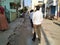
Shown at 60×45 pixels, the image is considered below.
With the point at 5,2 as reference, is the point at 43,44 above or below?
below

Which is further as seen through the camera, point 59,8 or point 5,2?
point 59,8

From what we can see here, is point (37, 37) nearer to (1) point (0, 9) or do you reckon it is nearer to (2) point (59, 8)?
(1) point (0, 9)

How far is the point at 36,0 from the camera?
70625 millimetres

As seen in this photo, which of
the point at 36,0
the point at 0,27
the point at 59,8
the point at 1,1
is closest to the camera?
the point at 0,27

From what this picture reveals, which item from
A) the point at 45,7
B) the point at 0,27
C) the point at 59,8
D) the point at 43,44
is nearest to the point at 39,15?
the point at 43,44

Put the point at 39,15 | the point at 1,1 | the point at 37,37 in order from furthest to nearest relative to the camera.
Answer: the point at 1,1, the point at 37,37, the point at 39,15

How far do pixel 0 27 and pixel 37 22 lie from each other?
5.03 metres

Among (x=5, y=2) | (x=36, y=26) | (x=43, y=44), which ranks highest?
(x=5, y=2)

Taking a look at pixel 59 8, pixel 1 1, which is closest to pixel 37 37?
pixel 1 1

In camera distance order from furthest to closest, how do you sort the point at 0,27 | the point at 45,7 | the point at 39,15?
the point at 45,7
the point at 0,27
the point at 39,15

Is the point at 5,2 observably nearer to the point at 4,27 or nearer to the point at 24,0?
the point at 4,27

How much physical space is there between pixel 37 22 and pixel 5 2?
14.8 metres

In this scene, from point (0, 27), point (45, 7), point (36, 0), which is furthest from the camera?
point (36, 0)

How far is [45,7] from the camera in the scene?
59.5 metres
